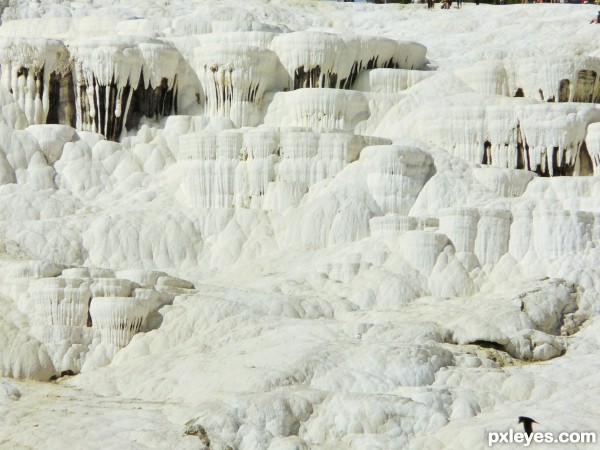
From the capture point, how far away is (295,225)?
3675cm

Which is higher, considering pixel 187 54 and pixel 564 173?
pixel 187 54

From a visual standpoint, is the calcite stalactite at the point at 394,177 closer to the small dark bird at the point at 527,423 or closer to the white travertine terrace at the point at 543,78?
the white travertine terrace at the point at 543,78

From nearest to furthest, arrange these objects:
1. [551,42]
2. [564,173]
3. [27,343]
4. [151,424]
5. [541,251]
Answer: [151,424]
[27,343]
[541,251]
[564,173]
[551,42]

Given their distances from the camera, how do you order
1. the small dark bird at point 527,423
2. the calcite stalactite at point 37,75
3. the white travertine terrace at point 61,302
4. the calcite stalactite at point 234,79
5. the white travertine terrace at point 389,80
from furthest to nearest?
the white travertine terrace at point 389,80 → the calcite stalactite at point 234,79 → the calcite stalactite at point 37,75 → the white travertine terrace at point 61,302 → the small dark bird at point 527,423

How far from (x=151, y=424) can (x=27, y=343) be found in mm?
6421

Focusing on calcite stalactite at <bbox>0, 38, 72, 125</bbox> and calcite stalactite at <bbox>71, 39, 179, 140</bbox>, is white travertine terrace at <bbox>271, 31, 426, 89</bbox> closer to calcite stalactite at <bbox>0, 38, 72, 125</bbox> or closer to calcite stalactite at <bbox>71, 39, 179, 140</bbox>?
calcite stalactite at <bbox>71, 39, 179, 140</bbox>

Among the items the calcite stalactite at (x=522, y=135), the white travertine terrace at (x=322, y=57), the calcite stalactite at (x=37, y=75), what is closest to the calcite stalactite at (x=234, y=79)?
the white travertine terrace at (x=322, y=57)

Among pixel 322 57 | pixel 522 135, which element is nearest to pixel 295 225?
pixel 522 135

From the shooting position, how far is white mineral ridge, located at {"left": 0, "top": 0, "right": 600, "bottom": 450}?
26.4 m

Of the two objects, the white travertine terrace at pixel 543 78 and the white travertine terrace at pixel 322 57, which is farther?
the white travertine terrace at pixel 322 57

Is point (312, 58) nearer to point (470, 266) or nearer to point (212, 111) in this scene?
point (212, 111)

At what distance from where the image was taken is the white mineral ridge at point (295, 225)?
86.7 feet

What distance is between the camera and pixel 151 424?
993 inches

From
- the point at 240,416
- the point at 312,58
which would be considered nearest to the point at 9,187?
the point at 312,58
